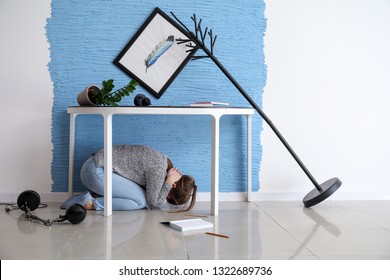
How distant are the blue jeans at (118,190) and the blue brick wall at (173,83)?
1.14ft

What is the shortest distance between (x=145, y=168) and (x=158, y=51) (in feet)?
2.73

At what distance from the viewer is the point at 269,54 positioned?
130 inches

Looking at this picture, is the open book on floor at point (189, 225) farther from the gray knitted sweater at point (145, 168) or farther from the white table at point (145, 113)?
the gray knitted sweater at point (145, 168)

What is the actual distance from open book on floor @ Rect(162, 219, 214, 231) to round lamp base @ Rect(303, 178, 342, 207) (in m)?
0.84

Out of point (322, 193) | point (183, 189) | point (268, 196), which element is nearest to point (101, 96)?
point (183, 189)

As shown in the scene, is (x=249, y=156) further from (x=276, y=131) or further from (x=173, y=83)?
(x=173, y=83)

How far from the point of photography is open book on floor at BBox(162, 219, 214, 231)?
2383mm

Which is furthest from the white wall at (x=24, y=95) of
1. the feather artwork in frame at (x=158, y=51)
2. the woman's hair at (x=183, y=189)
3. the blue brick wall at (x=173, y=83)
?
the woman's hair at (x=183, y=189)

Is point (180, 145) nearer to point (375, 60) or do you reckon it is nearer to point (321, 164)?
point (321, 164)

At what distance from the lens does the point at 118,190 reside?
9.41 ft

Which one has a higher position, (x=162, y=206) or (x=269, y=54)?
(x=269, y=54)

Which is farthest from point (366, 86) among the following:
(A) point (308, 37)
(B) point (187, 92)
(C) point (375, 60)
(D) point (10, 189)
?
(D) point (10, 189)

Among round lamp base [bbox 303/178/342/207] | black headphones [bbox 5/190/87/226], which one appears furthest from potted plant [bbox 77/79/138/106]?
round lamp base [bbox 303/178/342/207]

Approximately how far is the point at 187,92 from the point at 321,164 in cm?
102
